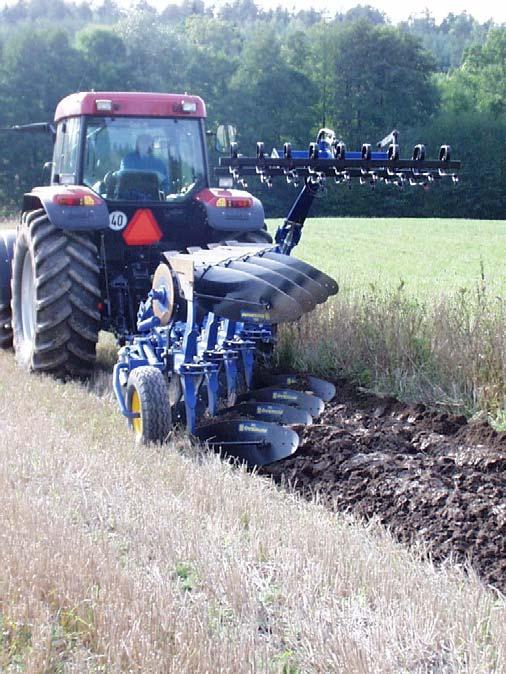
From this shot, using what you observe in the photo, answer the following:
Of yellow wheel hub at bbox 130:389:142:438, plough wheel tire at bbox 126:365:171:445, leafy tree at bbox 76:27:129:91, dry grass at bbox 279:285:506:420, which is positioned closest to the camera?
plough wheel tire at bbox 126:365:171:445

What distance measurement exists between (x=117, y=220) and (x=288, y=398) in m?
2.29

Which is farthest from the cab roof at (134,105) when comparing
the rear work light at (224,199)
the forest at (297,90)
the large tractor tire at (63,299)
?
the forest at (297,90)

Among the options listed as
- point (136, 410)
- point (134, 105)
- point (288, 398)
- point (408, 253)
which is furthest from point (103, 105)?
point (408, 253)

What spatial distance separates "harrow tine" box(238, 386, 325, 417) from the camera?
19.4ft

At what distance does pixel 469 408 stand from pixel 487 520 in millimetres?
1983

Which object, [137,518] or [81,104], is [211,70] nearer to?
[81,104]

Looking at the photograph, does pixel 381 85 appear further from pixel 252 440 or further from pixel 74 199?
pixel 252 440

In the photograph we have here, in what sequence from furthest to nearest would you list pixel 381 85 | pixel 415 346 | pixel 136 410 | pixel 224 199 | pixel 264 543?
pixel 381 85 → pixel 224 199 → pixel 415 346 → pixel 136 410 → pixel 264 543

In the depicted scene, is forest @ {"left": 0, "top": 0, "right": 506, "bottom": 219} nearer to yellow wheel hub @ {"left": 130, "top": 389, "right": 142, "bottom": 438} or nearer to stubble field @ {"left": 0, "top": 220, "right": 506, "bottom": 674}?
yellow wheel hub @ {"left": 130, "top": 389, "right": 142, "bottom": 438}

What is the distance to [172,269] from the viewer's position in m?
6.14

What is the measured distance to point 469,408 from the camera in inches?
239

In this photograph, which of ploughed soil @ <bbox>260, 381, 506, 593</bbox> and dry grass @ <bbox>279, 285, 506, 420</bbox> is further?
dry grass @ <bbox>279, 285, 506, 420</bbox>

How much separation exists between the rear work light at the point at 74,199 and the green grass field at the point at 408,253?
253 cm

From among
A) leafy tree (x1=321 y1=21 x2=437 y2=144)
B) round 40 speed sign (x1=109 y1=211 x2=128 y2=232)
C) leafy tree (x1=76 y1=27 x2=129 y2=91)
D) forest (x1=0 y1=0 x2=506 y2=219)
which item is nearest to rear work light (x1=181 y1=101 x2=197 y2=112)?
round 40 speed sign (x1=109 y1=211 x2=128 y2=232)
